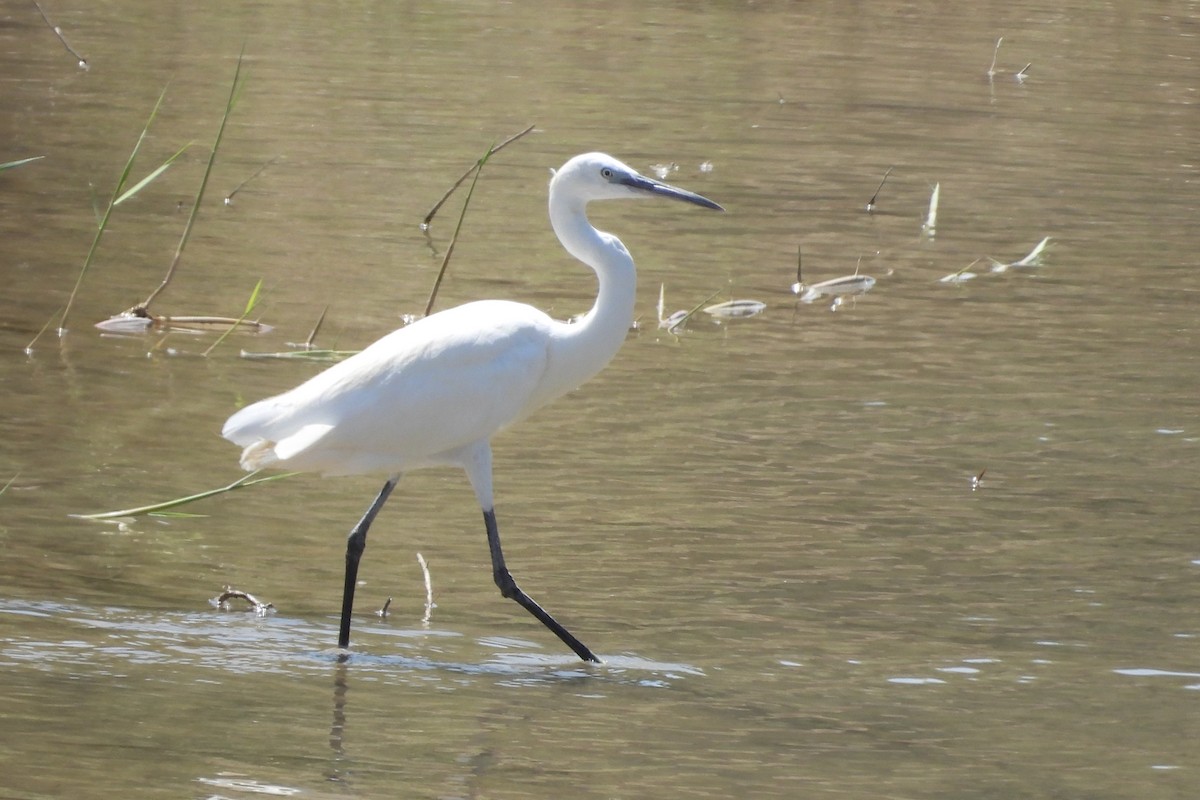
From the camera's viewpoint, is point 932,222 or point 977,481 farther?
point 932,222

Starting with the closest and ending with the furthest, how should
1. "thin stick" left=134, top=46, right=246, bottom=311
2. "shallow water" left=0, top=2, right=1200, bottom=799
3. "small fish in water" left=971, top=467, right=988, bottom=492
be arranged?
"shallow water" left=0, top=2, right=1200, bottom=799
"thin stick" left=134, top=46, right=246, bottom=311
"small fish in water" left=971, top=467, right=988, bottom=492

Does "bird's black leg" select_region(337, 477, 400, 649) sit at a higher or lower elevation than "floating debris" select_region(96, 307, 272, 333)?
lower

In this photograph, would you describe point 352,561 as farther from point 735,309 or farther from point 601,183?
point 735,309

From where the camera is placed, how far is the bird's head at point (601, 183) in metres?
6.25

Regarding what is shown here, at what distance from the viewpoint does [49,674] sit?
5.36 metres

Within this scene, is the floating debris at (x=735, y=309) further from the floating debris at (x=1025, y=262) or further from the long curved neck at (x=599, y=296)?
the long curved neck at (x=599, y=296)

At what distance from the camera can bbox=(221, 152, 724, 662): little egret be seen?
6.02m

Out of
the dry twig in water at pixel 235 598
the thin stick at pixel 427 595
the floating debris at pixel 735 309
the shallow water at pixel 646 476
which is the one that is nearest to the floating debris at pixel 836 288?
the shallow water at pixel 646 476

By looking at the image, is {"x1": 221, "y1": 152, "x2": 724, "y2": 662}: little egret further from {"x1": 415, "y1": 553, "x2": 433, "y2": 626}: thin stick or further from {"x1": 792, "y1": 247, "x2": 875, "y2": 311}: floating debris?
{"x1": 792, "y1": 247, "x2": 875, "y2": 311}: floating debris

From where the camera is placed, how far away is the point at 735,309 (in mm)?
10688

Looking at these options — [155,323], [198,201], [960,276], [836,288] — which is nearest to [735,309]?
[836,288]

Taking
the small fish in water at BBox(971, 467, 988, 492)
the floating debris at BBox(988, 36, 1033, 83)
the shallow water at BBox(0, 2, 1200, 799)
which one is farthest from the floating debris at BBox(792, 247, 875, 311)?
the floating debris at BBox(988, 36, 1033, 83)

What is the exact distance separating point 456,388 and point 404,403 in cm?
18

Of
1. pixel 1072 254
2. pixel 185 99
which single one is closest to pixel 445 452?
pixel 1072 254
